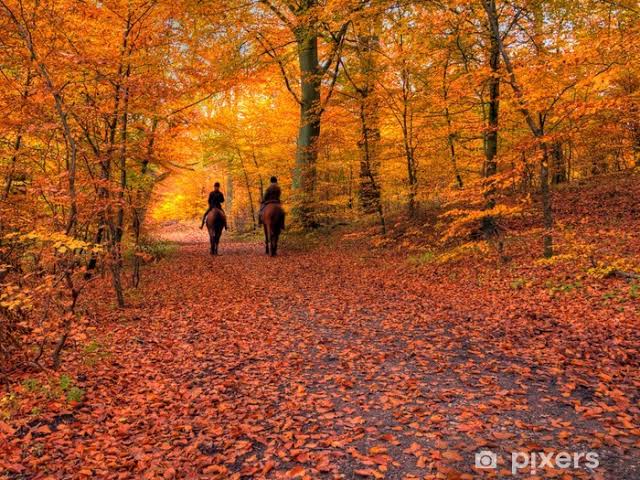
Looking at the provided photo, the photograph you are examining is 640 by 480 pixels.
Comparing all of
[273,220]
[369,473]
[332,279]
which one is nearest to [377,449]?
[369,473]

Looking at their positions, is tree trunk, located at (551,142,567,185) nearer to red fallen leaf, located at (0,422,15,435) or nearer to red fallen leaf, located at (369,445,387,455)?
red fallen leaf, located at (369,445,387,455)

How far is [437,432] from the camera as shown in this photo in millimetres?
4238

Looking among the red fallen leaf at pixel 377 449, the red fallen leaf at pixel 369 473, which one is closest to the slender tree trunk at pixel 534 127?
the red fallen leaf at pixel 377 449

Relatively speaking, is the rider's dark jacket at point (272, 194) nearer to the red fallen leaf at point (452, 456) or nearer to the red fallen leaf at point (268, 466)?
the red fallen leaf at point (268, 466)

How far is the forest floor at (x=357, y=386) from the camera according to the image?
13.1ft

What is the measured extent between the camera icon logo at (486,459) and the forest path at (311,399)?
6cm

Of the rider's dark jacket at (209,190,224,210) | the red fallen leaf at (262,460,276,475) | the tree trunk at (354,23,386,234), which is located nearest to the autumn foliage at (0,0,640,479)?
the red fallen leaf at (262,460,276,475)

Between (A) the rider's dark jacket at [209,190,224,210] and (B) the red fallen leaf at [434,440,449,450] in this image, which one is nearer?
(B) the red fallen leaf at [434,440,449,450]

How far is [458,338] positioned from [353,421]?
294cm

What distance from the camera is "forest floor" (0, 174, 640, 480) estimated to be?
3984mm

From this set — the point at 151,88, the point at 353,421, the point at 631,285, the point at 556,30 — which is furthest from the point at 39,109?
the point at 556,30

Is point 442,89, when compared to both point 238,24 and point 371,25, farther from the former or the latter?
point 238,24

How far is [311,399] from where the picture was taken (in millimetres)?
5227

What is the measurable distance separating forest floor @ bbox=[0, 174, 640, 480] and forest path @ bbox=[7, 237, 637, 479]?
23 millimetres
